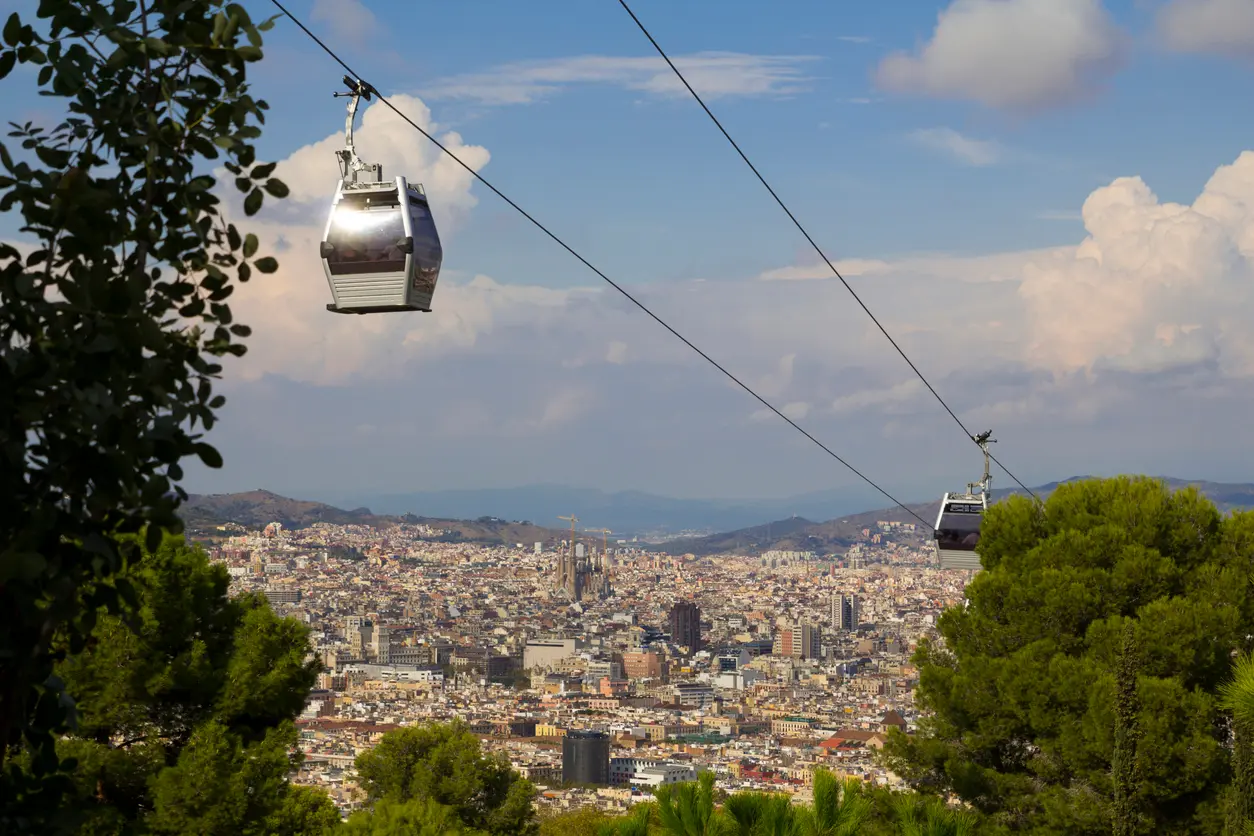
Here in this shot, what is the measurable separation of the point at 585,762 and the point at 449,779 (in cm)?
3948

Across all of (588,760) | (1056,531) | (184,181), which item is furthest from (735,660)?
(184,181)

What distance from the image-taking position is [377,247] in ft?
20.4

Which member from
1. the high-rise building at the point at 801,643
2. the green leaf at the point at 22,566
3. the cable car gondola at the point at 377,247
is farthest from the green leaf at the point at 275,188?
the high-rise building at the point at 801,643

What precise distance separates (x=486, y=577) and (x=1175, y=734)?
12852 cm

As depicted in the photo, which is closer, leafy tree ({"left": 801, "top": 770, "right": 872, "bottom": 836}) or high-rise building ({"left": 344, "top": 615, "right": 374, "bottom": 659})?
leafy tree ({"left": 801, "top": 770, "right": 872, "bottom": 836})

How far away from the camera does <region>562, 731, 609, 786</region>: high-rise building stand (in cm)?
5206

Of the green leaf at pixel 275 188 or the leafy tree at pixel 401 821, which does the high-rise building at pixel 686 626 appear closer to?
the leafy tree at pixel 401 821

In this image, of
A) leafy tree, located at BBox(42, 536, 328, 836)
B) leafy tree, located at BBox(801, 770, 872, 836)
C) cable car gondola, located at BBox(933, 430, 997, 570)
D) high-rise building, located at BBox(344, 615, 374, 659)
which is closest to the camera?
leafy tree, located at BBox(801, 770, 872, 836)

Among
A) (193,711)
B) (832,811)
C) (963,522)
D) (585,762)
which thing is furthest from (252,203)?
(585,762)

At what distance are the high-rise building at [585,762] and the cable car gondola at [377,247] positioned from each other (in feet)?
153

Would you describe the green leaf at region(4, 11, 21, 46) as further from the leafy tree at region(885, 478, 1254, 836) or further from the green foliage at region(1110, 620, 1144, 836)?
the leafy tree at region(885, 478, 1254, 836)

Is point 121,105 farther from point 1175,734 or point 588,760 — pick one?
point 588,760

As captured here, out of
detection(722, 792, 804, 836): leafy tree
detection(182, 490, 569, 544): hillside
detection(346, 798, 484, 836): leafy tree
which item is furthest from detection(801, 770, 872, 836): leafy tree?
detection(182, 490, 569, 544): hillside

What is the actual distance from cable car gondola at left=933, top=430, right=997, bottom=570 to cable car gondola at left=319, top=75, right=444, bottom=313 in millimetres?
7610
